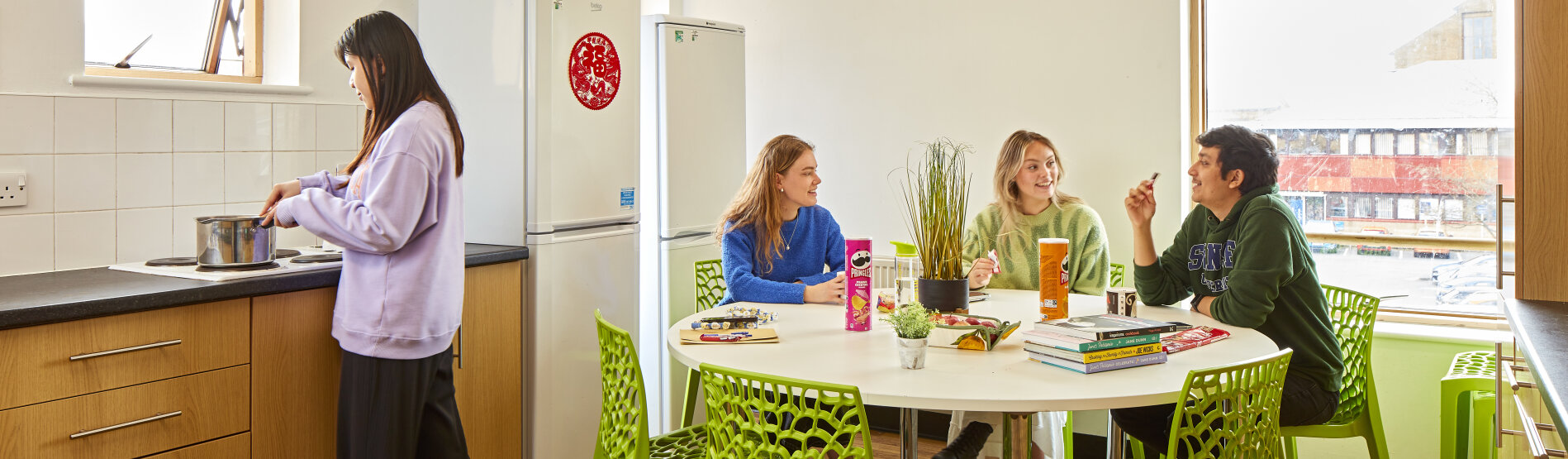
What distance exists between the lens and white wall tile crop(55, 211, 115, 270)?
2.52m

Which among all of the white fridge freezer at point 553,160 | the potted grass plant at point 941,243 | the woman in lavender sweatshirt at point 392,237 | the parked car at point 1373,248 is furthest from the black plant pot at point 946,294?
the parked car at point 1373,248

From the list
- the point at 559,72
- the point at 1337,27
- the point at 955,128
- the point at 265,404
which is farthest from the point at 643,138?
the point at 1337,27

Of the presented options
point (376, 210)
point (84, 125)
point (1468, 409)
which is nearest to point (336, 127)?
point (84, 125)

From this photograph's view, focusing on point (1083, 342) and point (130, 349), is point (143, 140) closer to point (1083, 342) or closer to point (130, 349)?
point (130, 349)

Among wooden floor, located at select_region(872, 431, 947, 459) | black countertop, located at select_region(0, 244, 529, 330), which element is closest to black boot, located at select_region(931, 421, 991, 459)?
wooden floor, located at select_region(872, 431, 947, 459)

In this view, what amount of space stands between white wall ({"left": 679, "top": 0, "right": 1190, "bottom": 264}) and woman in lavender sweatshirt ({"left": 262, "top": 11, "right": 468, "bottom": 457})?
81.9 inches

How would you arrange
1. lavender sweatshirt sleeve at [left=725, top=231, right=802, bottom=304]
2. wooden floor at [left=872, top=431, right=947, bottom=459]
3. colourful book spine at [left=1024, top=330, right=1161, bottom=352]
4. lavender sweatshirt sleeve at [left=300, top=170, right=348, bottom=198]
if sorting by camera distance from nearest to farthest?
1. colourful book spine at [left=1024, top=330, right=1161, bottom=352]
2. lavender sweatshirt sleeve at [left=300, top=170, right=348, bottom=198]
3. lavender sweatshirt sleeve at [left=725, top=231, right=802, bottom=304]
4. wooden floor at [left=872, top=431, right=947, bottom=459]

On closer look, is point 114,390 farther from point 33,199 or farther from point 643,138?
point 643,138

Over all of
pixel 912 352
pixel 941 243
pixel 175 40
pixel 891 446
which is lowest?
pixel 891 446

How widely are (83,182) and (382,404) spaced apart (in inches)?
41.2

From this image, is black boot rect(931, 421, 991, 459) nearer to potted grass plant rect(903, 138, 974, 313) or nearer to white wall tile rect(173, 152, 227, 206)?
potted grass plant rect(903, 138, 974, 313)

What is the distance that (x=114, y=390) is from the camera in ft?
6.68

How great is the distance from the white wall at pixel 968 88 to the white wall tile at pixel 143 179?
7.67 ft

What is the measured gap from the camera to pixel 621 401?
2.03 metres
